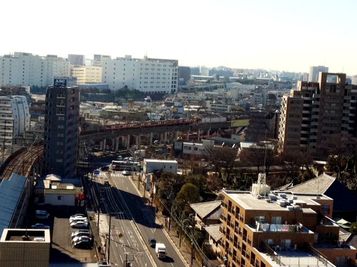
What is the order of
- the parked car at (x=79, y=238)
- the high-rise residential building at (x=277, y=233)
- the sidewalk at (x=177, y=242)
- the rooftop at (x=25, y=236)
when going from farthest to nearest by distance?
the parked car at (x=79, y=238) → the sidewalk at (x=177, y=242) → the high-rise residential building at (x=277, y=233) → the rooftop at (x=25, y=236)

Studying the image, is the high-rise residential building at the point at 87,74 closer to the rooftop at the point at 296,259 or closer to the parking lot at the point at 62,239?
the parking lot at the point at 62,239

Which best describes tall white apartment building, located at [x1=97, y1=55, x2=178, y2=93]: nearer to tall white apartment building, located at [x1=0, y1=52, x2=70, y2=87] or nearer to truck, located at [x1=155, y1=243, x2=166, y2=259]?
tall white apartment building, located at [x1=0, y1=52, x2=70, y2=87]

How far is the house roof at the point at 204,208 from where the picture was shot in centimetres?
1339

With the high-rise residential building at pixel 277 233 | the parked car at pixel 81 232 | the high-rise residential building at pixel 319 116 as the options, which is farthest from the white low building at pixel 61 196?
the high-rise residential building at pixel 319 116

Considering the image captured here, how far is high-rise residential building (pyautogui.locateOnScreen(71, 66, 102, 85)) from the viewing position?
6003 cm

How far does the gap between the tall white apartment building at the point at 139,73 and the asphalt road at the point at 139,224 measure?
118 ft

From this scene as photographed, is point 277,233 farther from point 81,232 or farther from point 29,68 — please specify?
point 29,68

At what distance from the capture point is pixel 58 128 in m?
18.4

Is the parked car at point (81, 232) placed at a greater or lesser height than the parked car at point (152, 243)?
greater

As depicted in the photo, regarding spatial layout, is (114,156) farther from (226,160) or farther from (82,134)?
(226,160)

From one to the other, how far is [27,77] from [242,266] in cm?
4527

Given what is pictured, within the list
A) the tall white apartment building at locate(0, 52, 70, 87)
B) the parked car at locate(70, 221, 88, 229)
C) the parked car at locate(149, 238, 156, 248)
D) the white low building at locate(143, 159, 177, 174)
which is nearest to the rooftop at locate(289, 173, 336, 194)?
the parked car at locate(149, 238, 156, 248)

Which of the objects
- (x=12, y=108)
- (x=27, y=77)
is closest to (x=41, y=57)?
(x=27, y=77)

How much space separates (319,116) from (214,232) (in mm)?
12068
